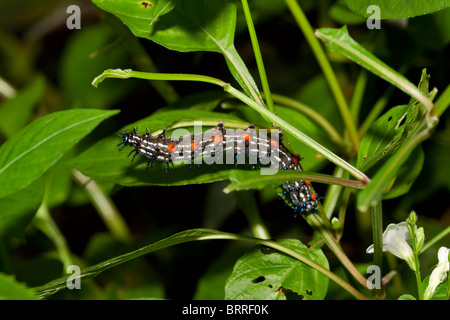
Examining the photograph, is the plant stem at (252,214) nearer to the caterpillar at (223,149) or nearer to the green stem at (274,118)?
the caterpillar at (223,149)

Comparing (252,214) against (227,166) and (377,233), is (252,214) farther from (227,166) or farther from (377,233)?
(377,233)

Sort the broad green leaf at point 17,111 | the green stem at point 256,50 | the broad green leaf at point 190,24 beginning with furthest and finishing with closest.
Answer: the broad green leaf at point 17,111
the broad green leaf at point 190,24
the green stem at point 256,50

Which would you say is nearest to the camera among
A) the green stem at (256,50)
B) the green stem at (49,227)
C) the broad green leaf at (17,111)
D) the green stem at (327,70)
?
the green stem at (256,50)

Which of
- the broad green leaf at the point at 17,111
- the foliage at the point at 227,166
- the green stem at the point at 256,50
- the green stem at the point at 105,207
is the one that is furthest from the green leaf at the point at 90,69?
the green stem at the point at 256,50

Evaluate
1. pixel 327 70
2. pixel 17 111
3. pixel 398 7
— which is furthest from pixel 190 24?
pixel 17 111

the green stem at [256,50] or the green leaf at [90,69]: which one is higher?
the green leaf at [90,69]

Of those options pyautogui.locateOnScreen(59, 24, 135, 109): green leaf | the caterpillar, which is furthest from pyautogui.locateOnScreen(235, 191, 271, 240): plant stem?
pyautogui.locateOnScreen(59, 24, 135, 109): green leaf
